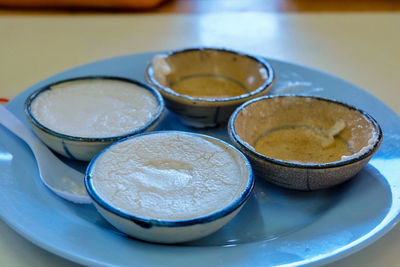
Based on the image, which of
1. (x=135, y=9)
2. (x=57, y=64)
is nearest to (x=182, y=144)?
(x=57, y=64)

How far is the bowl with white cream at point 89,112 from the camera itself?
83 centimetres

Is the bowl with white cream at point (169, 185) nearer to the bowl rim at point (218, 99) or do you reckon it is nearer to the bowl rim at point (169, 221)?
the bowl rim at point (169, 221)

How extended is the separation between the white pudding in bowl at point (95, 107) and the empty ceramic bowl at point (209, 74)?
0.06 metres

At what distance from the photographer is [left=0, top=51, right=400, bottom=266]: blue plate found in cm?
62

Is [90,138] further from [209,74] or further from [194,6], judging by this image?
[194,6]

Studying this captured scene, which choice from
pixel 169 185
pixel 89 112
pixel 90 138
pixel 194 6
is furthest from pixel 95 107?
pixel 194 6

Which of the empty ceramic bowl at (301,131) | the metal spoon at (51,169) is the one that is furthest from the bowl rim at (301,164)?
the metal spoon at (51,169)

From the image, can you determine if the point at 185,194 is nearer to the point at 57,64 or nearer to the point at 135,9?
the point at 57,64

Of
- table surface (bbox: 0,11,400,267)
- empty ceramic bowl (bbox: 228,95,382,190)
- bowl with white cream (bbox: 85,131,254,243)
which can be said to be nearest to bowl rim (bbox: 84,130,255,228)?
bowl with white cream (bbox: 85,131,254,243)

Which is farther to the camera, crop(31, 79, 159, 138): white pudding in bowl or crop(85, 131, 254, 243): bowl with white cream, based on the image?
crop(31, 79, 159, 138): white pudding in bowl

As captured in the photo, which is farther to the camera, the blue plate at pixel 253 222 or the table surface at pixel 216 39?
the table surface at pixel 216 39

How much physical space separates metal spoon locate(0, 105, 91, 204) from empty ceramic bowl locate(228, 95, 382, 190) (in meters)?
0.25

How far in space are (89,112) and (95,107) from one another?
0.07ft

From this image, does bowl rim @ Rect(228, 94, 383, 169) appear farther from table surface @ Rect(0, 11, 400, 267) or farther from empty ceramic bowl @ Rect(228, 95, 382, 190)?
table surface @ Rect(0, 11, 400, 267)
